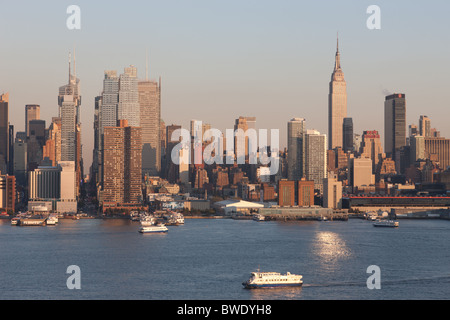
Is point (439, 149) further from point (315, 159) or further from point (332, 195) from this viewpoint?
point (332, 195)

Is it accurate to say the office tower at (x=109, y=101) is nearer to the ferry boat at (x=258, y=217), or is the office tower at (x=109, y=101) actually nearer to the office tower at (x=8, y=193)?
the office tower at (x=8, y=193)

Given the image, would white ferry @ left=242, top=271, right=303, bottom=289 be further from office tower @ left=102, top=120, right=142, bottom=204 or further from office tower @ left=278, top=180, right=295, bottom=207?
office tower @ left=102, top=120, right=142, bottom=204

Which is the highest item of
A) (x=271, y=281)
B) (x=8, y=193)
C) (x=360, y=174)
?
(x=360, y=174)

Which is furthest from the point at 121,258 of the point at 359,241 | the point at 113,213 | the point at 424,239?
the point at 113,213

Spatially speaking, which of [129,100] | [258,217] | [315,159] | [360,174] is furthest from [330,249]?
[129,100]

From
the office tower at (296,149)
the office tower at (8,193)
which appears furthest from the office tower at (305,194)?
the office tower at (8,193)

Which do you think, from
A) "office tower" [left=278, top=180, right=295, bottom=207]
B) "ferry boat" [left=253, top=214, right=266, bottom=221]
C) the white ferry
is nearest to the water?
the white ferry
